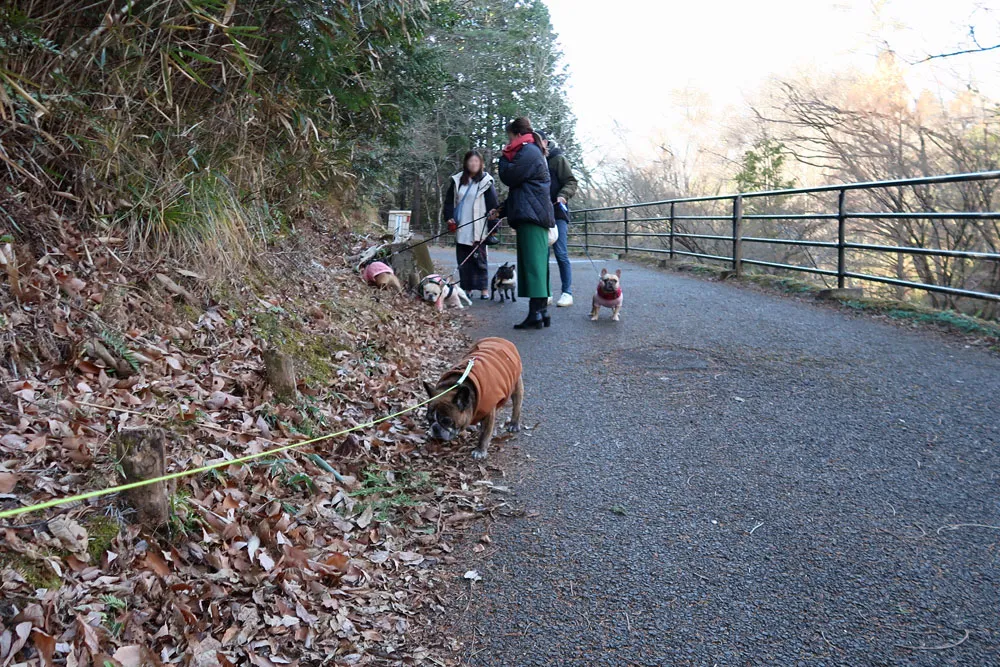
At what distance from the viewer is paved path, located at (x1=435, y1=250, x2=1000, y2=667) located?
8.45ft

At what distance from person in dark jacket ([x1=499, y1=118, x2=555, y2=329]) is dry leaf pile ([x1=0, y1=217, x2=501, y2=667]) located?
2561 millimetres

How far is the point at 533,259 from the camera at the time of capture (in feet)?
25.4

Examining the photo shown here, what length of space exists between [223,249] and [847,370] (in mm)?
4854

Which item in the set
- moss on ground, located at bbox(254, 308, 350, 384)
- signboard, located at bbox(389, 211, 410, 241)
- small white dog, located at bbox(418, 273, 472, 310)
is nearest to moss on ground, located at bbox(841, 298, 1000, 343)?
small white dog, located at bbox(418, 273, 472, 310)

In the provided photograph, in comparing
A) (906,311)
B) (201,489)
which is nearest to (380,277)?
(906,311)

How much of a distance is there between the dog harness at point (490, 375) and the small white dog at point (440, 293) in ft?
15.7

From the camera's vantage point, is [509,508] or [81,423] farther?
[509,508]

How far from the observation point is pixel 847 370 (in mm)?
5742

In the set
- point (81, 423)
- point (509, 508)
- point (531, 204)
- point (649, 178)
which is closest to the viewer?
point (81, 423)

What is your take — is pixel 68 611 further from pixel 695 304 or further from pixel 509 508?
pixel 695 304

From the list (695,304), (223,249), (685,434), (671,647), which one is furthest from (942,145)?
(671,647)

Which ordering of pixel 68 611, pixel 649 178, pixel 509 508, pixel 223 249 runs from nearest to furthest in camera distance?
pixel 68 611, pixel 509 508, pixel 223 249, pixel 649 178

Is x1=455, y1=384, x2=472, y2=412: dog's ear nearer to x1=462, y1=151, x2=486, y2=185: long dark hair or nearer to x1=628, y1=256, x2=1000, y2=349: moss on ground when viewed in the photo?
x1=628, y1=256, x2=1000, y2=349: moss on ground

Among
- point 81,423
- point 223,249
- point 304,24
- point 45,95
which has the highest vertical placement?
point 304,24
